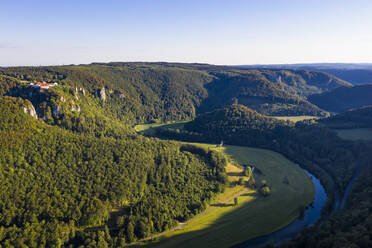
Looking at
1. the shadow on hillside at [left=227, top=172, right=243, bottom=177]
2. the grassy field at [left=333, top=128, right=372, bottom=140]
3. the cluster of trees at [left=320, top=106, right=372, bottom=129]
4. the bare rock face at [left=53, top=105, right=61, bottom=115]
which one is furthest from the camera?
the cluster of trees at [left=320, top=106, right=372, bottom=129]

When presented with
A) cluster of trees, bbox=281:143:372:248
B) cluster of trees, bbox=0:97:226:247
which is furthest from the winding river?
cluster of trees, bbox=0:97:226:247

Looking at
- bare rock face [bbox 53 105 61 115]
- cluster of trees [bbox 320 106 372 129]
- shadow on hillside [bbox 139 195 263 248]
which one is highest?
bare rock face [bbox 53 105 61 115]

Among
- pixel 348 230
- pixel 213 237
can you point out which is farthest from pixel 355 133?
pixel 213 237

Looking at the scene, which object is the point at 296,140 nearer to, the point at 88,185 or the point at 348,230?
the point at 348,230

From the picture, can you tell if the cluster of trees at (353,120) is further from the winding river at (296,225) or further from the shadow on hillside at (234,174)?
the shadow on hillside at (234,174)

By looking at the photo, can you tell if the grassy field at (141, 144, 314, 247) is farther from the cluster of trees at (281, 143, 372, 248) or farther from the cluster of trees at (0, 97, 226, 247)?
the cluster of trees at (281, 143, 372, 248)

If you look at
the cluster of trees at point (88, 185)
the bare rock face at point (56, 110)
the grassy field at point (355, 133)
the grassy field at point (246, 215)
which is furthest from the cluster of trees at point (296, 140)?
the bare rock face at point (56, 110)

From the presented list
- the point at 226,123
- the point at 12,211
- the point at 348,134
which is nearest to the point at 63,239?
the point at 12,211

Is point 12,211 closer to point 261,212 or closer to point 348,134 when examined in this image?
point 261,212
